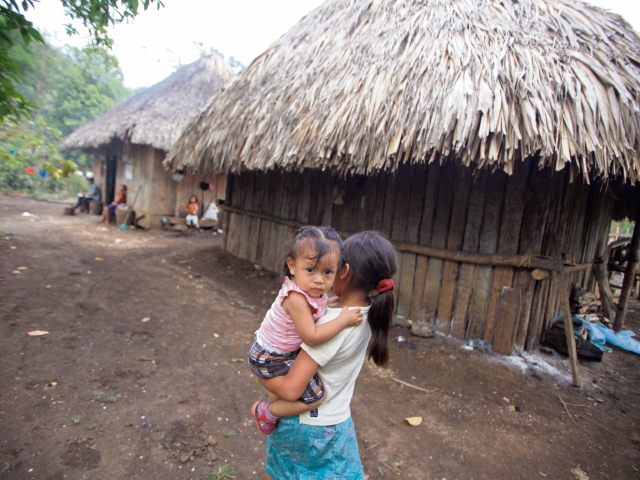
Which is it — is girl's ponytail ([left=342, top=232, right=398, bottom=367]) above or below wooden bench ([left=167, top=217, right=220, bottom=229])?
above

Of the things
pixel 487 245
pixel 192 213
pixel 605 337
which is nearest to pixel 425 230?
pixel 487 245

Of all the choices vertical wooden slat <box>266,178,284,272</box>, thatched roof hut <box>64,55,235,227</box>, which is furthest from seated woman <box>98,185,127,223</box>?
vertical wooden slat <box>266,178,284,272</box>

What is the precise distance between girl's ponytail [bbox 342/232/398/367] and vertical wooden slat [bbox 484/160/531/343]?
10.2ft

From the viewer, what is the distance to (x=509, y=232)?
12.5 feet

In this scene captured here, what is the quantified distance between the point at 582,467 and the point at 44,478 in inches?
128

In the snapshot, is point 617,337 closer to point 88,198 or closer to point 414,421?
point 414,421

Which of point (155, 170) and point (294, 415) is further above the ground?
point (155, 170)

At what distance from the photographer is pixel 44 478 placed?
183 centimetres

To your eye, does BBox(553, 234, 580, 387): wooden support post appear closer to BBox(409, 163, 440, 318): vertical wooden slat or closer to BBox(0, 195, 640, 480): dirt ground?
BBox(0, 195, 640, 480): dirt ground

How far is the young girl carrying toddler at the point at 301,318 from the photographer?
3.76ft

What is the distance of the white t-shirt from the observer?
3.78 ft

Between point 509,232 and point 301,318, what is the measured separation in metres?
3.40

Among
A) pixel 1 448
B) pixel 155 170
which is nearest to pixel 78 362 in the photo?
pixel 1 448

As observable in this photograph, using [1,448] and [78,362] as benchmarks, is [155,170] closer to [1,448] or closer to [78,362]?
[78,362]
